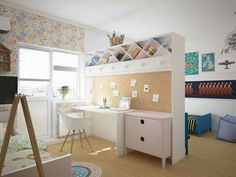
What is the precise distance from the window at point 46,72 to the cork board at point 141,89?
25.8 inches

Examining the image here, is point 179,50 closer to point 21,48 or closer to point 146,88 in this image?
point 146,88

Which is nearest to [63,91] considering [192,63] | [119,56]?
[119,56]

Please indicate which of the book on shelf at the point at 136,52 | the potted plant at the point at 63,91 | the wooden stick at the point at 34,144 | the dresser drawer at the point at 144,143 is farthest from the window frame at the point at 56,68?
the wooden stick at the point at 34,144

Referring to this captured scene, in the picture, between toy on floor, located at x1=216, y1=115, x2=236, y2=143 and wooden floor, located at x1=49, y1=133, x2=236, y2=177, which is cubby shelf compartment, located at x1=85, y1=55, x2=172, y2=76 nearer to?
wooden floor, located at x1=49, y1=133, x2=236, y2=177

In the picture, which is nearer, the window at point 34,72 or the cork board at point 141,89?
the cork board at point 141,89

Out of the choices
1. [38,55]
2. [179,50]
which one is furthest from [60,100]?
[179,50]

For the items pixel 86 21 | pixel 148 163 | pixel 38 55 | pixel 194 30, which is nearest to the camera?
pixel 148 163

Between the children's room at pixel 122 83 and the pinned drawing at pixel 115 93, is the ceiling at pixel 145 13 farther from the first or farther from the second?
the pinned drawing at pixel 115 93

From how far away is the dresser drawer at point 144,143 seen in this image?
2.68 m

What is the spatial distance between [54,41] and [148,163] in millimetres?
3122

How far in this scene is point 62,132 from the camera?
4.02 metres

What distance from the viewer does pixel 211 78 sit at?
4914 millimetres

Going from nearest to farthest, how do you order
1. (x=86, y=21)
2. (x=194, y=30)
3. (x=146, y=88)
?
(x=146, y=88) < (x=86, y=21) < (x=194, y=30)

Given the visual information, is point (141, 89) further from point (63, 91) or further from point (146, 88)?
point (63, 91)
